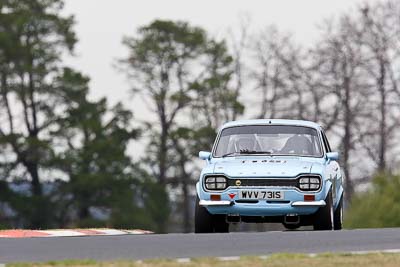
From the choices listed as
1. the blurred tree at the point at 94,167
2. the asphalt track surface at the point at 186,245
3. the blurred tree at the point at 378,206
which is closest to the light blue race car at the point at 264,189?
the asphalt track surface at the point at 186,245

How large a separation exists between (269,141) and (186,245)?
5.90 meters

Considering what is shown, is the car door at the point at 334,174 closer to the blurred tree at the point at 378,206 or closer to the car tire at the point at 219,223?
the car tire at the point at 219,223

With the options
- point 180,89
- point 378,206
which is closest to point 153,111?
point 180,89

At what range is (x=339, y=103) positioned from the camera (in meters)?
61.5

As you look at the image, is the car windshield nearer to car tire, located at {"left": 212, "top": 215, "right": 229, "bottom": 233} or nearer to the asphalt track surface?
car tire, located at {"left": 212, "top": 215, "right": 229, "bottom": 233}

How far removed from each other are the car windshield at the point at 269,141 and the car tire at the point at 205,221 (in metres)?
1.16

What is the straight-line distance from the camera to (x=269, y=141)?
19.8 m

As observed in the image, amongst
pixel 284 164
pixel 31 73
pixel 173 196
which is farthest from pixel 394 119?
pixel 284 164

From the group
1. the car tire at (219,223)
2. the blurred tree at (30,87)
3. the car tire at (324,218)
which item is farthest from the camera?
the blurred tree at (30,87)

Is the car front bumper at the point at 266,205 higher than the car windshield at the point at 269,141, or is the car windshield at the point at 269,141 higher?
the car windshield at the point at 269,141

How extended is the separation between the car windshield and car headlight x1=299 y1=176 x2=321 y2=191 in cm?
112

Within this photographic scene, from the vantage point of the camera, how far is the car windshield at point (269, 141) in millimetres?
19500

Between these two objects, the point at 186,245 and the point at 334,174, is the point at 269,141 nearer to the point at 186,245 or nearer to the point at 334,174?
the point at 334,174

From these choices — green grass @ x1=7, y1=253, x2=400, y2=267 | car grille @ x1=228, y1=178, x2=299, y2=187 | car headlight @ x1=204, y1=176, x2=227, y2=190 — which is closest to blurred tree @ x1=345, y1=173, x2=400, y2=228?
car grille @ x1=228, y1=178, x2=299, y2=187
